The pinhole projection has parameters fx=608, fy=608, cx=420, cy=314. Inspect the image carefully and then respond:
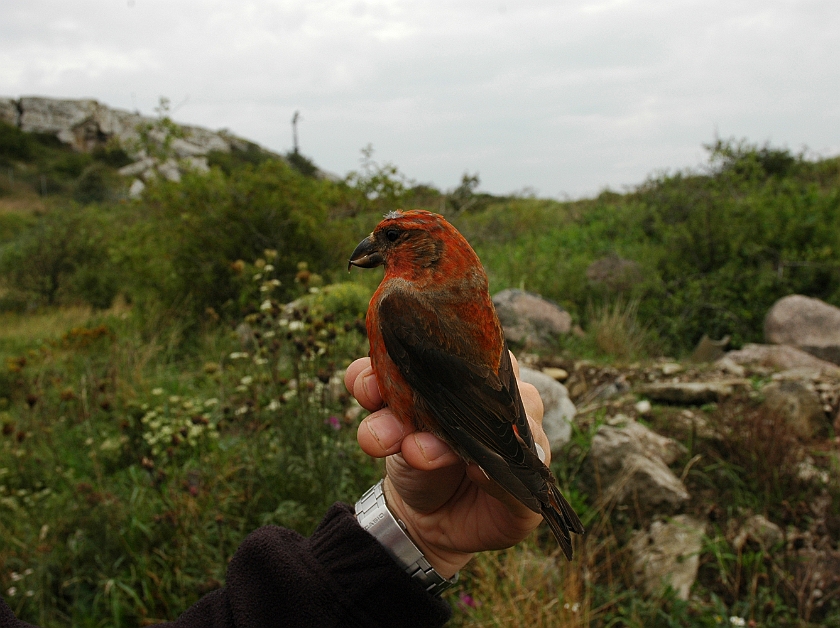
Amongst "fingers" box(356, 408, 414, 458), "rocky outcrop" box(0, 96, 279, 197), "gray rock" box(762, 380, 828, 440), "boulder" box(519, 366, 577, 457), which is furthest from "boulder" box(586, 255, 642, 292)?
"rocky outcrop" box(0, 96, 279, 197)

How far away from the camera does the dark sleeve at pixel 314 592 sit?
1.70 m

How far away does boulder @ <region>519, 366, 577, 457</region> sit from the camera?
14.8 feet

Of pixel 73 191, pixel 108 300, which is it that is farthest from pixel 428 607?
pixel 73 191

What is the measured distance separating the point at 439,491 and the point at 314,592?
1.48 feet

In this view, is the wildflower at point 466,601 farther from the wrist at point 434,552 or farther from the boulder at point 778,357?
the boulder at point 778,357

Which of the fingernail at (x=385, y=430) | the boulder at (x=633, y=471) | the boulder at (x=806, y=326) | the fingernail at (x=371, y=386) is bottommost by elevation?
the boulder at (x=633, y=471)

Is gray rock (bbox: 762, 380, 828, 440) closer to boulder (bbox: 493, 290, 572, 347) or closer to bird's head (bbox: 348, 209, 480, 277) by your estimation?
boulder (bbox: 493, 290, 572, 347)

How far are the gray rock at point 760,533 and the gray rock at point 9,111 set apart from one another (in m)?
66.4

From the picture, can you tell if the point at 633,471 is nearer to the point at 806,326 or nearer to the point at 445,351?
the point at 445,351

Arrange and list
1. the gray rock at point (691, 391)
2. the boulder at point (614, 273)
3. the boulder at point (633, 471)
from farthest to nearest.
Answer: the boulder at point (614, 273), the gray rock at point (691, 391), the boulder at point (633, 471)

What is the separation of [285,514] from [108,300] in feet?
35.0

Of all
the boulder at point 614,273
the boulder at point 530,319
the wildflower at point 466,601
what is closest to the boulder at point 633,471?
the wildflower at point 466,601

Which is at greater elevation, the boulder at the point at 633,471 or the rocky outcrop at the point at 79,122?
the rocky outcrop at the point at 79,122

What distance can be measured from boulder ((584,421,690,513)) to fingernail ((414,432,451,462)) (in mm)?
2365
